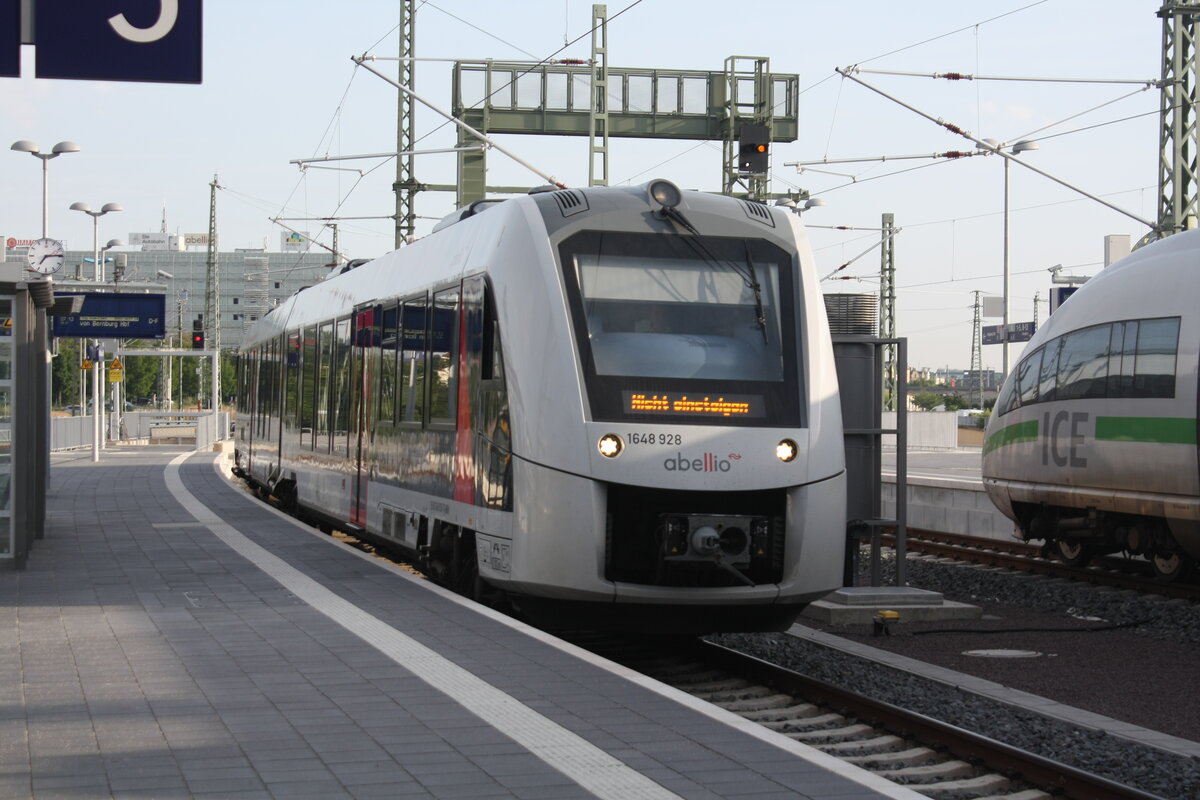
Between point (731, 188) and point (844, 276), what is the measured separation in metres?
21.9

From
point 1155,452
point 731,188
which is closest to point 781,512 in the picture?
point 1155,452

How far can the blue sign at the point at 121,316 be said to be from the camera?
31.2 metres

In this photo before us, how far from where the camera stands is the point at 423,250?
44.1 ft

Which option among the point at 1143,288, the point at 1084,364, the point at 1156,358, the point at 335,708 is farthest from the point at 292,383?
the point at 335,708

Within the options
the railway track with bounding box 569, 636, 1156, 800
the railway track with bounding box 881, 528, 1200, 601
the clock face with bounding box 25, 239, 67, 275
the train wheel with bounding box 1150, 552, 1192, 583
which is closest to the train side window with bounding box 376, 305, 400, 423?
the railway track with bounding box 569, 636, 1156, 800

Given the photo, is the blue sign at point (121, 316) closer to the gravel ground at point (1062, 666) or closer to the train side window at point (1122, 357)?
the gravel ground at point (1062, 666)

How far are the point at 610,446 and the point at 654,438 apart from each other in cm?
29

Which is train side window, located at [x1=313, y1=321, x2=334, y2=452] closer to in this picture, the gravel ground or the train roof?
the gravel ground

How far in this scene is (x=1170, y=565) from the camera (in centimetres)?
1633

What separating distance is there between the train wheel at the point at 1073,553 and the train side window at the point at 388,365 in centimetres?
834

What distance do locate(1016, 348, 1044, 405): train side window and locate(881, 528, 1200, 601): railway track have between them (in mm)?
1925

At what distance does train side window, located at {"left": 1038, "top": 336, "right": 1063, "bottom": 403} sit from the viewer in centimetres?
1717

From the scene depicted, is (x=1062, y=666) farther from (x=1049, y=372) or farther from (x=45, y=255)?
(x=45, y=255)

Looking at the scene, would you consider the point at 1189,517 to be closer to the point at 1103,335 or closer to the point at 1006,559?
the point at 1103,335
